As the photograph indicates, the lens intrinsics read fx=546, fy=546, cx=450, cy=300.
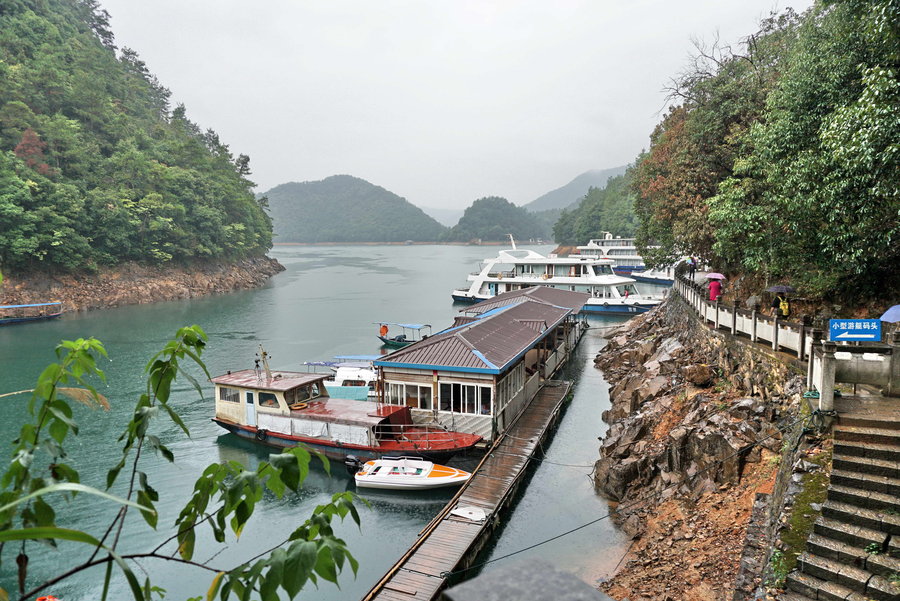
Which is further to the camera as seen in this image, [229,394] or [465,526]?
[229,394]

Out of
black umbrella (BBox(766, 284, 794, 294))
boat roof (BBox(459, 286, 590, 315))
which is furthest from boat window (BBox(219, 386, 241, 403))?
black umbrella (BBox(766, 284, 794, 294))

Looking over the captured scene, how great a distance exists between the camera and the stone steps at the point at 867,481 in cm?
868

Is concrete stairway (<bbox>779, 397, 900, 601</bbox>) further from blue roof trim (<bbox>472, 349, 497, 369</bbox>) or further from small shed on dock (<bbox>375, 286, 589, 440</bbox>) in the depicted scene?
small shed on dock (<bbox>375, 286, 589, 440</bbox>)

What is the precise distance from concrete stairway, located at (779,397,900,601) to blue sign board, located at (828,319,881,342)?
67.5 inches

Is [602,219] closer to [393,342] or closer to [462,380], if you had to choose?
[393,342]

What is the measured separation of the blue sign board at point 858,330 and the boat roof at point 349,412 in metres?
13.2

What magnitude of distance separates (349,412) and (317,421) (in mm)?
1187

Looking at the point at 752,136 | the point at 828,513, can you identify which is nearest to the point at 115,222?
the point at 752,136

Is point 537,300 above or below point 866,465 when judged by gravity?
above

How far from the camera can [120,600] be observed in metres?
→ 13.4

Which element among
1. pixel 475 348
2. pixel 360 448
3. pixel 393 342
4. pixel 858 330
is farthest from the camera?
pixel 393 342

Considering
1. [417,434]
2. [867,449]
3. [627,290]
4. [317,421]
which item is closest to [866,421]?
[867,449]

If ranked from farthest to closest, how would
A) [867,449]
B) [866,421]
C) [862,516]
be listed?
[866,421] → [867,449] → [862,516]

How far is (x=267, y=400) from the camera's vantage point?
2098 centimetres
